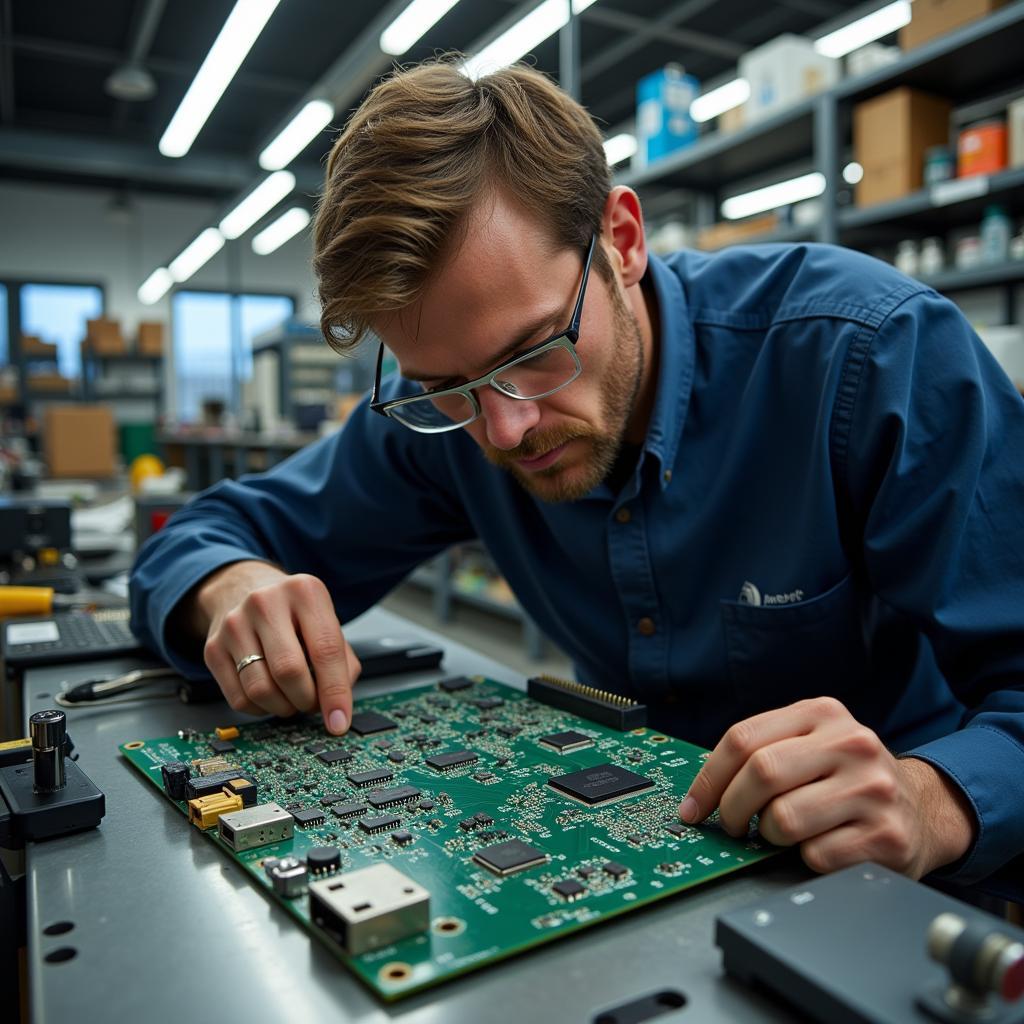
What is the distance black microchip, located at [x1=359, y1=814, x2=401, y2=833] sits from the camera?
63cm

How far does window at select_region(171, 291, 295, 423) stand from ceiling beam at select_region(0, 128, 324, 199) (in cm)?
260

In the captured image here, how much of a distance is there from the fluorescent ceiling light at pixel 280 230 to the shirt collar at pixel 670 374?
7.40 meters

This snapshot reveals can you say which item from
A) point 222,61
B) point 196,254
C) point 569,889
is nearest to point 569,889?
point 569,889

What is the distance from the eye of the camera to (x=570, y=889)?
21.0 inches

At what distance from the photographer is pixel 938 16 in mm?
2637

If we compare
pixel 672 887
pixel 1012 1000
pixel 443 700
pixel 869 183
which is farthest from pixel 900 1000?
pixel 869 183

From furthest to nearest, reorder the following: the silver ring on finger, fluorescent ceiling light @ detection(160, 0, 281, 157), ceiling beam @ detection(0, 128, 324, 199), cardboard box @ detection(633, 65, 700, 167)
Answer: ceiling beam @ detection(0, 128, 324, 199) → cardboard box @ detection(633, 65, 700, 167) → fluorescent ceiling light @ detection(160, 0, 281, 157) → the silver ring on finger

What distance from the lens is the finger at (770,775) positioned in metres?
0.58

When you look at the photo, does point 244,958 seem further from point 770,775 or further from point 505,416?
point 505,416

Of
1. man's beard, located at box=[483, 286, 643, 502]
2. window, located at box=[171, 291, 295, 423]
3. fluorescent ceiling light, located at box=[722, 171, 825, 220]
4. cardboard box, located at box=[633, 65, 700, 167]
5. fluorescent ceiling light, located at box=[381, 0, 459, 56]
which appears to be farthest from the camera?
window, located at box=[171, 291, 295, 423]

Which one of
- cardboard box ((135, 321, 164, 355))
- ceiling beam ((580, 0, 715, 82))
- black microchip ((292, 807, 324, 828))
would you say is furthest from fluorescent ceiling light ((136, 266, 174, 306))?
black microchip ((292, 807, 324, 828))

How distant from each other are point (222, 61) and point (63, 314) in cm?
686

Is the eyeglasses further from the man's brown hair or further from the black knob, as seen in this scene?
the black knob

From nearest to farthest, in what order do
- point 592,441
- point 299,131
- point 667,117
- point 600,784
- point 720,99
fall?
point 600,784
point 592,441
point 667,117
point 299,131
point 720,99
